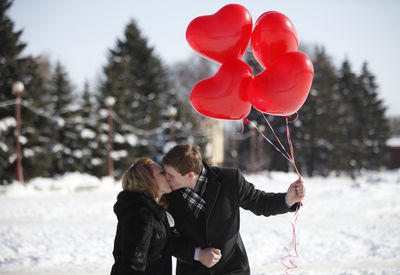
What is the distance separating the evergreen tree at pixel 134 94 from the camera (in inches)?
842

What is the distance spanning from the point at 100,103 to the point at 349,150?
903 inches

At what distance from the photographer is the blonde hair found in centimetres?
248

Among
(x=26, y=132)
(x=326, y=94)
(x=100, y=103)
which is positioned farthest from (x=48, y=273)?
(x=326, y=94)

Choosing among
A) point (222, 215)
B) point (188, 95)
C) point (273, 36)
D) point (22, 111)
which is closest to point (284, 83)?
point (273, 36)

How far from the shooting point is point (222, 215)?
2.69m

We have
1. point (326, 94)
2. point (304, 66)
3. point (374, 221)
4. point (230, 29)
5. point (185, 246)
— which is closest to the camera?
point (185, 246)

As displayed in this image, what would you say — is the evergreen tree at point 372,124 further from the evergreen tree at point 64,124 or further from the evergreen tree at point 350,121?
the evergreen tree at point 64,124

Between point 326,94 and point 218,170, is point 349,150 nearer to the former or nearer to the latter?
point 326,94

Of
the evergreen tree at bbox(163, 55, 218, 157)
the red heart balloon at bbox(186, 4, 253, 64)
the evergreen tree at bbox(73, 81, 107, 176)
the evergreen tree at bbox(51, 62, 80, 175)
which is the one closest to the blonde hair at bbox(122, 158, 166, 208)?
the red heart balloon at bbox(186, 4, 253, 64)

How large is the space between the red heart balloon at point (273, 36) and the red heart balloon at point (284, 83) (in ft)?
0.50

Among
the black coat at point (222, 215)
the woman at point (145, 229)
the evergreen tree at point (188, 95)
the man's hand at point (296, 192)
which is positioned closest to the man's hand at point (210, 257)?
the woman at point (145, 229)

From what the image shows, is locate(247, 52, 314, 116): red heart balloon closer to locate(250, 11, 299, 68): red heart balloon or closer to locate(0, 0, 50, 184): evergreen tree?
locate(250, 11, 299, 68): red heart balloon

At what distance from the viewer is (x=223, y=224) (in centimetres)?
270

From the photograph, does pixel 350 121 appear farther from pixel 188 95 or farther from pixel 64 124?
pixel 64 124
